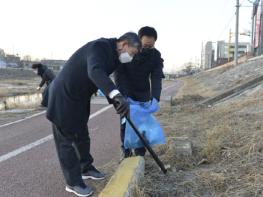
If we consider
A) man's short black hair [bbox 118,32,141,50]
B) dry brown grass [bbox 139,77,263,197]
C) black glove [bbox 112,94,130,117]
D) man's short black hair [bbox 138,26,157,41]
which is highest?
man's short black hair [bbox 138,26,157,41]

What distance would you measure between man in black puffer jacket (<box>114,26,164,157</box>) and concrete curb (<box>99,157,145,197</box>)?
2.09 feet

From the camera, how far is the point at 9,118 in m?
11.6

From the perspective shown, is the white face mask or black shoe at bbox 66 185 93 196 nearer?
the white face mask

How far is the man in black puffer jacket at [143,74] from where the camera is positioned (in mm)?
4734

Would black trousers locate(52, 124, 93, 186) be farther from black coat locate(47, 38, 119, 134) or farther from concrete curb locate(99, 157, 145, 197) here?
concrete curb locate(99, 157, 145, 197)

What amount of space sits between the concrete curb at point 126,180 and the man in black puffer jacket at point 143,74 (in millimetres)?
637

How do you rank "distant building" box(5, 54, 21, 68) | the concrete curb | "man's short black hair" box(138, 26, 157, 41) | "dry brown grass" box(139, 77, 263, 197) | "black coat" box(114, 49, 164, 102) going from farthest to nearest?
"distant building" box(5, 54, 21, 68) < "black coat" box(114, 49, 164, 102) < "man's short black hair" box(138, 26, 157, 41) < "dry brown grass" box(139, 77, 263, 197) < the concrete curb

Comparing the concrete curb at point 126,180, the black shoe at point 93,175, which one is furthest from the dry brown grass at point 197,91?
the concrete curb at point 126,180

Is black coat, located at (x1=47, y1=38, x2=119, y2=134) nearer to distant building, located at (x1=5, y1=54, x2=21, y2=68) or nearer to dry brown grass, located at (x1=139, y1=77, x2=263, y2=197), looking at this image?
dry brown grass, located at (x1=139, y1=77, x2=263, y2=197)

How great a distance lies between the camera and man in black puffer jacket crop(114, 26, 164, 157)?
4.73 m

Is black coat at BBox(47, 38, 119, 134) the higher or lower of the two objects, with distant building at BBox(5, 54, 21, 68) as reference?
higher

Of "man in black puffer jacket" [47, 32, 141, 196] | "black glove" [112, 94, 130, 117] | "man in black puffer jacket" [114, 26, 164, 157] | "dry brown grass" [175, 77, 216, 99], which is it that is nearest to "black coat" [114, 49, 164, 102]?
"man in black puffer jacket" [114, 26, 164, 157]

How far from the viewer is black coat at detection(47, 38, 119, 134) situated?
147 inches

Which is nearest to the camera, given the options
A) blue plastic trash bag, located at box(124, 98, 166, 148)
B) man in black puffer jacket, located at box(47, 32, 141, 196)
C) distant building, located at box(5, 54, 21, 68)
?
man in black puffer jacket, located at box(47, 32, 141, 196)
